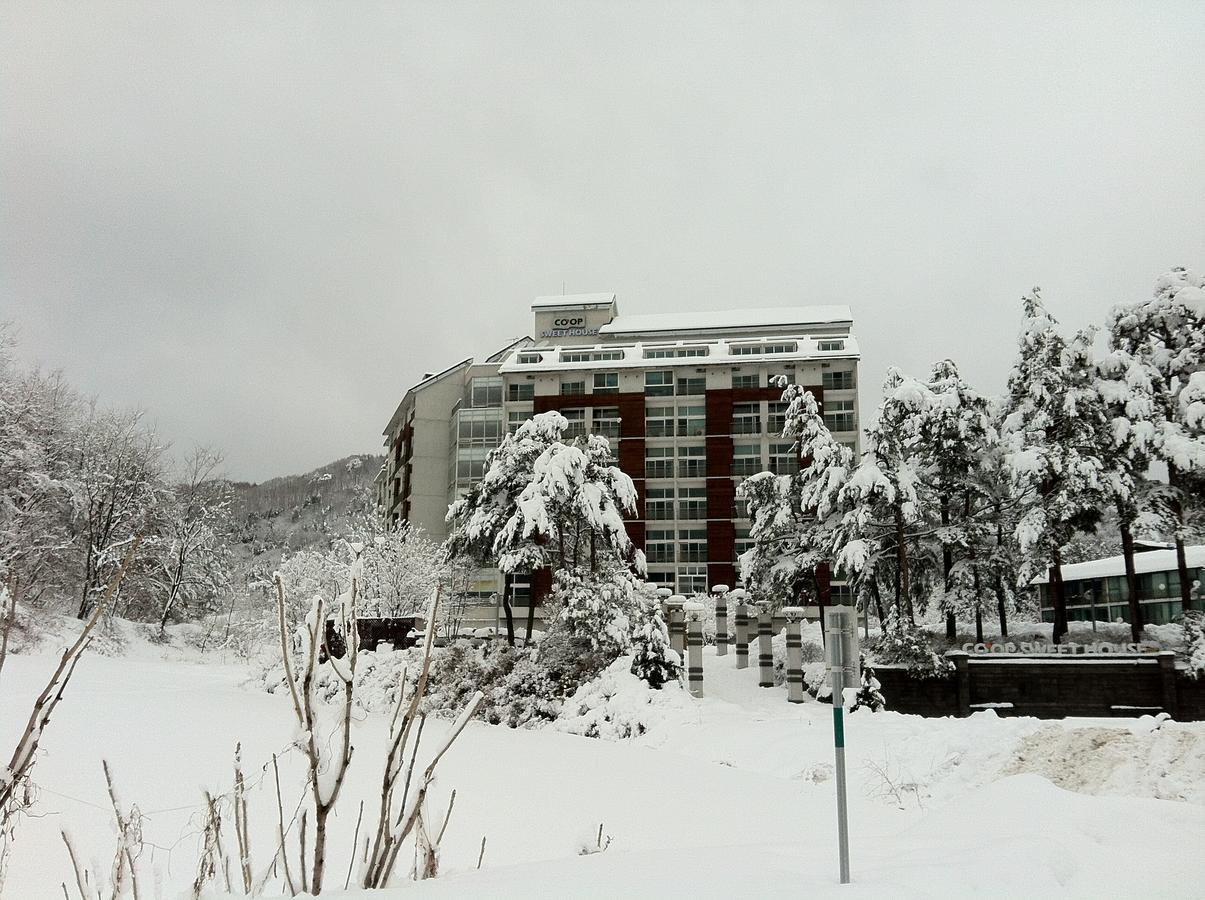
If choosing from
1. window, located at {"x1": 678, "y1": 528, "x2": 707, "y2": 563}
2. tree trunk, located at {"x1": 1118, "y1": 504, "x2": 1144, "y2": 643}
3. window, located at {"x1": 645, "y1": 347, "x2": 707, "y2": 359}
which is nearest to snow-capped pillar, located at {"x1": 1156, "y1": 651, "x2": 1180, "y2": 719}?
tree trunk, located at {"x1": 1118, "y1": 504, "x2": 1144, "y2": 643}

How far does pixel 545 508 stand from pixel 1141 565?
30.5 meters

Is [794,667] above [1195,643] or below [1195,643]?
below

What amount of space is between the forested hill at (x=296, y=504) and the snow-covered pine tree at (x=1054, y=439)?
97521mm

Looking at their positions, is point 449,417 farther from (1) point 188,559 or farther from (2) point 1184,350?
(2) point 1184,350

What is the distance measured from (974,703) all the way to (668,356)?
42.5m

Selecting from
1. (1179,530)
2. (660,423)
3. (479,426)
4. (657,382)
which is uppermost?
(657,382)

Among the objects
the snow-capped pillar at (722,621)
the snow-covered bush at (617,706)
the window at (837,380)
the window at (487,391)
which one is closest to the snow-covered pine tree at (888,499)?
the snow-capped pillar at (722,621)

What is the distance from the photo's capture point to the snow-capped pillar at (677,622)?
2547 cm

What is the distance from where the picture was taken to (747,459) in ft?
199

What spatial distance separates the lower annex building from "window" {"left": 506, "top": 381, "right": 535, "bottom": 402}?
0.07m

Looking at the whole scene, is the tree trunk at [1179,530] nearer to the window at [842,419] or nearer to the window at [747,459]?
the window at [842,419]

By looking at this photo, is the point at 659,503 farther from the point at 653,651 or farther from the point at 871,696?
the point at 871,696

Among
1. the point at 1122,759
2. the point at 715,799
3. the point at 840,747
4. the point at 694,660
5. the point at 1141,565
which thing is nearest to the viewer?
the point at 840,747

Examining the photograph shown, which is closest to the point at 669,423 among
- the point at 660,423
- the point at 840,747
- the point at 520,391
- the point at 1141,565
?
the point at 660,423
